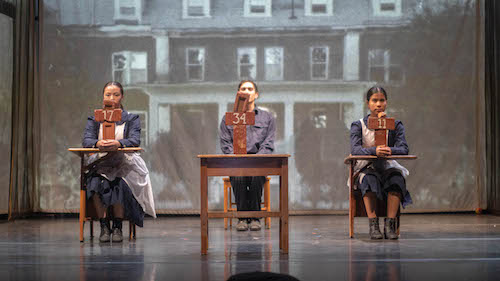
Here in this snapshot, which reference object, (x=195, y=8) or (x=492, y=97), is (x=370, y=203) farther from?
(x=195, y=8)

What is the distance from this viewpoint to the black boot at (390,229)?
13.6 ft

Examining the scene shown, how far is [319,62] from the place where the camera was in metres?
6.65

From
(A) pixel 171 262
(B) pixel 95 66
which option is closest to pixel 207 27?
(B) pixel 95 66

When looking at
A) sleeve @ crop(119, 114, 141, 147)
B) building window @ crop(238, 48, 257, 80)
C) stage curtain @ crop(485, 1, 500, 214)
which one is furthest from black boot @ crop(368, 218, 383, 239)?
stage curtain @ crop(485, 1, 500, 214)

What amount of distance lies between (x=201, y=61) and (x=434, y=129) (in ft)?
8.93

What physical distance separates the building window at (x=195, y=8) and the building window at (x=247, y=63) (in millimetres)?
582

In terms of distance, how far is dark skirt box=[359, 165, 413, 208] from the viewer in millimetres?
4203

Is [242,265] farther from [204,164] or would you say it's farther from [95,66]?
[95,66]

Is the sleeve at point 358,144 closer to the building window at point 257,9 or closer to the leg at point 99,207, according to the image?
the leg at point 99,207

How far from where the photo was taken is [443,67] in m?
6.71

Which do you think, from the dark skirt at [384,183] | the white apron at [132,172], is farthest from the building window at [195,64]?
the dark skirt at [384,183]

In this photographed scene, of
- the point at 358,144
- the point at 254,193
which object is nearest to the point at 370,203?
→ the point at 358,144

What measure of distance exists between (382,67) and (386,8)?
659 millimetres

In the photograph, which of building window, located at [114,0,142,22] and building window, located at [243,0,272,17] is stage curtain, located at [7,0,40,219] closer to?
building window, located at [114,0,142,22]
